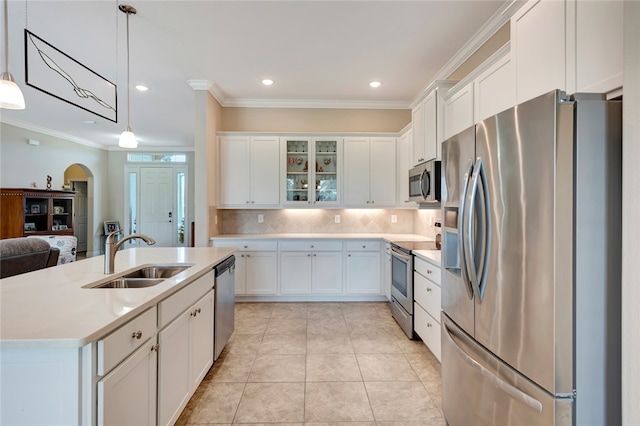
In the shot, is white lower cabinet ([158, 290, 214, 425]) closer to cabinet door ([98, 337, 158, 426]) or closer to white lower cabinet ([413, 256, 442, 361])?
cabinet door ([98, 337, 158, 426])

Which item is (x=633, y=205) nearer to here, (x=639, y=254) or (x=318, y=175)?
(x=639, y=254)

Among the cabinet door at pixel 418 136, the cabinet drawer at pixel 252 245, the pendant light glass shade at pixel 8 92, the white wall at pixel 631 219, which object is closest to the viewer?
the white wall at pixel 631 219

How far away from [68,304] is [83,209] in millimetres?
8331

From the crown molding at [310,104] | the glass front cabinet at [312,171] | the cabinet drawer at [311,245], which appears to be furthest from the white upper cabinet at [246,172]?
the cabinet drawer at [311,245]

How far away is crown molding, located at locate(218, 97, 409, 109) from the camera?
14.4ft

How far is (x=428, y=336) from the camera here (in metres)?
2.61

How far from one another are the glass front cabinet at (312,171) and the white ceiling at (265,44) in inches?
25.3

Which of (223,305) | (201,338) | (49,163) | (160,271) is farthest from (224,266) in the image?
(49,163)

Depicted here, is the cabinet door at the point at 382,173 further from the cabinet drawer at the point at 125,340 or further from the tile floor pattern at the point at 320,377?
the cabinet drawer at the point at 125,340

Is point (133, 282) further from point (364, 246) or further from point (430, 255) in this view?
point (364, 246)

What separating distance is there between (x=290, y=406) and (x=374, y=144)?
136 inches

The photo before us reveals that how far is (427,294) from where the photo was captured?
8.61 ft

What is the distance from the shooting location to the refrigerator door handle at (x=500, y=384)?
1.14 meters

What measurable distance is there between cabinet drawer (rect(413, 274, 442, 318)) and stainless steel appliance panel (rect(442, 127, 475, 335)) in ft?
1.95
